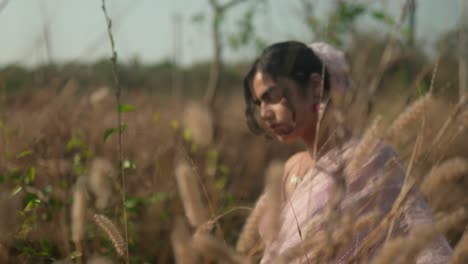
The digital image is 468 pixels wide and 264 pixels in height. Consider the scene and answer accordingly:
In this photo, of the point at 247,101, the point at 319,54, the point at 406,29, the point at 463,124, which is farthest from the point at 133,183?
the point at 406,29

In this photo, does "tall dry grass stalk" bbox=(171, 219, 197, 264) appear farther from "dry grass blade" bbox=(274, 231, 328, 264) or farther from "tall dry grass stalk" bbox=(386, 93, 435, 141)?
"tall dry grass stalk" bbox=(386, 93, 435, 141)

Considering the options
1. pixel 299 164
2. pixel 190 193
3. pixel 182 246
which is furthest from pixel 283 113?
pixel 182 246

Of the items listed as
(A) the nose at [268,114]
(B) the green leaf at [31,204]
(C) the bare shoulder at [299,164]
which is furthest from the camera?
(C) the bare shoulder at [299,164]

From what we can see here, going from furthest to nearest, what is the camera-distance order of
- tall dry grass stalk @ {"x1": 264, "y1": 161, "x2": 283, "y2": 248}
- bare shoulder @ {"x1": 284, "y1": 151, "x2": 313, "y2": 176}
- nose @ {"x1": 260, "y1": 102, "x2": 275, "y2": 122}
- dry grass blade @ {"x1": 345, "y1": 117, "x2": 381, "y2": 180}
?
bare shoulder @ {"x1": 284, "y1": 151, "x2": 313, "y2": 176} < nose @ {"x1": 260, "y1": 102, "x2": 275, "y2": 122} < dry grass blade @ {"x1": 345, "y1": 117, "x2": 381, "y2": 180} < tall dry grass stalk @ {"x1": 264, "y1": 161, "x2": 283, "y2": 248}

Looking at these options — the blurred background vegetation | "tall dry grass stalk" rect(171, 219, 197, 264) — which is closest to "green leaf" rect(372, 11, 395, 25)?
the blurred background vegetation

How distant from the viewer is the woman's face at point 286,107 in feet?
4.56

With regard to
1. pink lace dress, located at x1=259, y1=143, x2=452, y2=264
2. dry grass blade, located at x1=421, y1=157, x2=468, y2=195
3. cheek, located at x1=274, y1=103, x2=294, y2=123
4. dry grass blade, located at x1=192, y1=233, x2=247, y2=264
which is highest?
dry grass blade, located at x1=192, y1=233, x2=247, y2=264

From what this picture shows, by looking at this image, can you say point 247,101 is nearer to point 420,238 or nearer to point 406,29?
point 420,238

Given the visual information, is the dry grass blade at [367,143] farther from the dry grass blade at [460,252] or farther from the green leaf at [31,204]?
the green leaf at [31,204]

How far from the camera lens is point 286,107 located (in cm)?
142

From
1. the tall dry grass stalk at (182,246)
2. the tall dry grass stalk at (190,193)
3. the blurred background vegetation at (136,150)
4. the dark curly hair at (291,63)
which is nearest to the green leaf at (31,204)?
the blurred background vegetation at (136,150)

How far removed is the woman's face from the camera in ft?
4.56

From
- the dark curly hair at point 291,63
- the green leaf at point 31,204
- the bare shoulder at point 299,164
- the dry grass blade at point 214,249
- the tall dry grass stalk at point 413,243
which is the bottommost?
the bare shoulder at point 299,164

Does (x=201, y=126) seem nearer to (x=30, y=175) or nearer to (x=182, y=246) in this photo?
(x=182, y=246)
